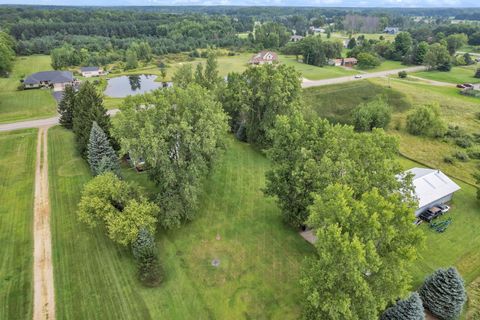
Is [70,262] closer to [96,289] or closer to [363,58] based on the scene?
[96,289]

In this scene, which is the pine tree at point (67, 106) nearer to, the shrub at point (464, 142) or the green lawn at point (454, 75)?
the shrub at point (464, 142)

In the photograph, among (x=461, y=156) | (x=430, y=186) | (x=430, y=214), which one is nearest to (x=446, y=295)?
(x=430, y=214)

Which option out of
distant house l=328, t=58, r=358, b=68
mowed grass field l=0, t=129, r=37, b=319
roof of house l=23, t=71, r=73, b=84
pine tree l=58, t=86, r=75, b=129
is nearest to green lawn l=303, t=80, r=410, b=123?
distant house l=328, t=58, r=358, b=68

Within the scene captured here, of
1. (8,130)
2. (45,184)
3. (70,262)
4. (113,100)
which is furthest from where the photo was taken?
(113,100)

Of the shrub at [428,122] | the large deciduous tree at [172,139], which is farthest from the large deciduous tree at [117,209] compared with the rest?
the shrub at [428,122]

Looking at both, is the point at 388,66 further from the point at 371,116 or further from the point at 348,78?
the point at 371,116

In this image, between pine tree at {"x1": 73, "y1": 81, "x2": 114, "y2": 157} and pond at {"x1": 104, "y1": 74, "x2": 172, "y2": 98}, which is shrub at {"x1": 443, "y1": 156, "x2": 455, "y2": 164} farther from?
pond at {"x1": 104, "y1": 74, "x2": 172, "y2": 98}

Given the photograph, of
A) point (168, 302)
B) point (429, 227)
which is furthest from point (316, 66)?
point (168, 302)
